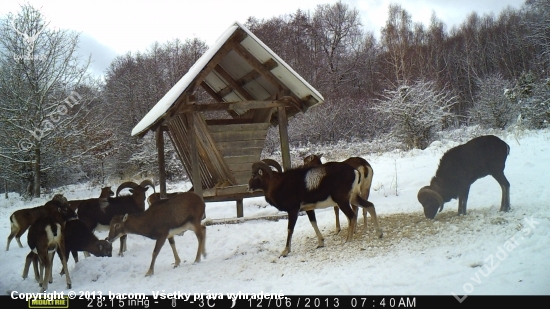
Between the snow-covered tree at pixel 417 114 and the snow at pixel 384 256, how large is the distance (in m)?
7.93

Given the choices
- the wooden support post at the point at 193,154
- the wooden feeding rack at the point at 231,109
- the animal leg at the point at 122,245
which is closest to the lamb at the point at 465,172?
the wooden feeding rack at the point at 231,109

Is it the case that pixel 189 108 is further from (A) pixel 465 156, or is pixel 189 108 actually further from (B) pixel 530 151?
(B) pixel 530 151

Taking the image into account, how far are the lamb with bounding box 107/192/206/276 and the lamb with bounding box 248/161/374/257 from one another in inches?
45.2

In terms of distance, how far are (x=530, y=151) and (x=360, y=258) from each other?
323 cm

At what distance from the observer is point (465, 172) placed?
6254 mm

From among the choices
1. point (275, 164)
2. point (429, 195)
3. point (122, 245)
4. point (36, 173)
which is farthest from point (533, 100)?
point (36, 173)

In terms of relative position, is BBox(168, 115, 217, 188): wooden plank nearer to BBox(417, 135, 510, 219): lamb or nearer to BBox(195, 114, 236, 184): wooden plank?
BBox(195, 114, 236, 184): wooden plank

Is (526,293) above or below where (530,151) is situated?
below

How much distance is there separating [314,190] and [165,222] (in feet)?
8.41

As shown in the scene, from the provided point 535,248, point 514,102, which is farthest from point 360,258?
point 514,102

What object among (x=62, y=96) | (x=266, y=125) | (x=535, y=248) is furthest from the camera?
(x=62, y=96)

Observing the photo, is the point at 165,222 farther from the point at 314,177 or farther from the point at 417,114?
the point at 417,114

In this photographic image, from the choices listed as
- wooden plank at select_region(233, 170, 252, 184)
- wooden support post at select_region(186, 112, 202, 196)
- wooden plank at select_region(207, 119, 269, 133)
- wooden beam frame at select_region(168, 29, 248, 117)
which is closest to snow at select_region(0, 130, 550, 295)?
wooden support post at select_region(186, 112, 202, 196)

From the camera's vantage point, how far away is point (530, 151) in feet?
20.2
